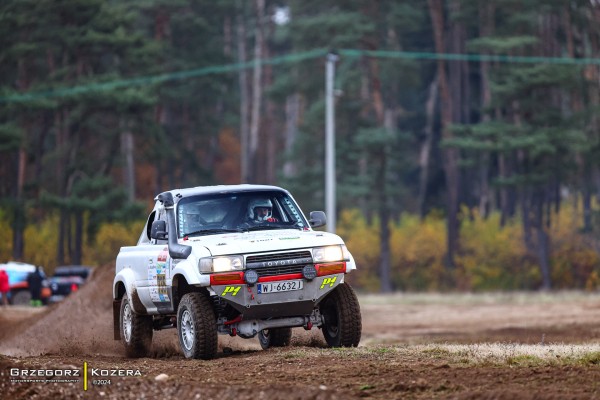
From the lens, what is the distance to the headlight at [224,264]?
1423cm

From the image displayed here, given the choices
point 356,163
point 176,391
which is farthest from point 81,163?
point 176,391

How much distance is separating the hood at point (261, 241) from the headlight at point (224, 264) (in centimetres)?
6

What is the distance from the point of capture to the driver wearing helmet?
15.7 meters

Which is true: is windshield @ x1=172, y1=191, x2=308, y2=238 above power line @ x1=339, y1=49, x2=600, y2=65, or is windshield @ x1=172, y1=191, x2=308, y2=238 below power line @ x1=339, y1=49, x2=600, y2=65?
below

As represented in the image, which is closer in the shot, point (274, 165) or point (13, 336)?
point (13, 336)

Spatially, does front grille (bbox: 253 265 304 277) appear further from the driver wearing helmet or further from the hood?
the driver wearing helmet

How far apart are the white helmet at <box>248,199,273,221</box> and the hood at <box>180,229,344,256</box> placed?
→ 0.47 metres

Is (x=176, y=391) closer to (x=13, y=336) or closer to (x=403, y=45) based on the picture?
(x=13, y=336)

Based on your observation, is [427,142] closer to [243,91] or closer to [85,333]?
[243,91]

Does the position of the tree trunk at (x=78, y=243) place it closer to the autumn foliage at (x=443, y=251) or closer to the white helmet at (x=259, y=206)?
the autumn foliage at (x=443, y=251)

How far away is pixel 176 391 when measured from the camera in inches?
431

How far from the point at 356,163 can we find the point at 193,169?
13.3 m

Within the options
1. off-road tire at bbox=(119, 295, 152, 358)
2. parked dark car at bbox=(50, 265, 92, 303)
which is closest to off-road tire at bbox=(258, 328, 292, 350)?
off-road tire at bbox=(119, 295, 152, 358)

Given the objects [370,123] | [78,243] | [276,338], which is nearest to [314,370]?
[276,338]
